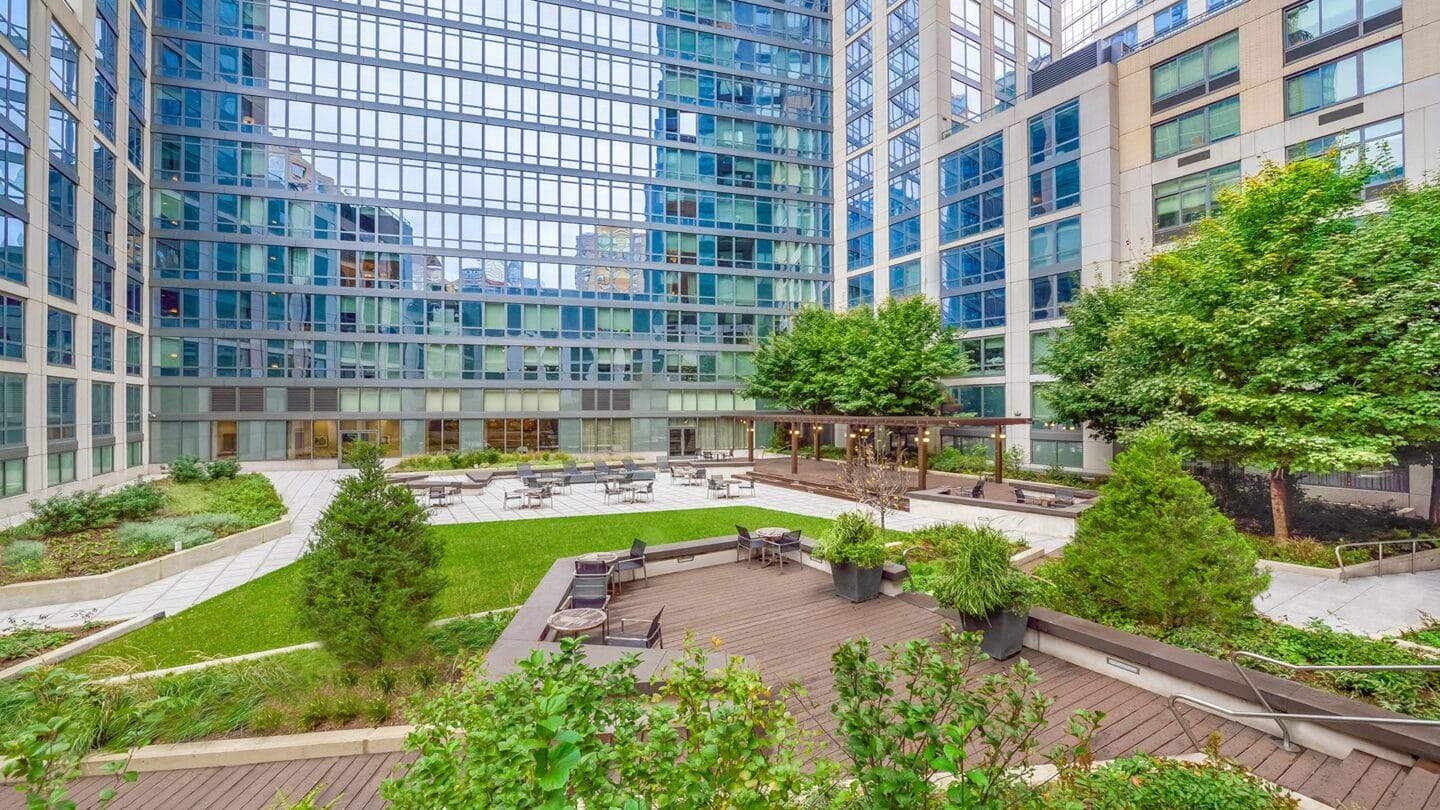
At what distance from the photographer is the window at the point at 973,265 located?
3002cm

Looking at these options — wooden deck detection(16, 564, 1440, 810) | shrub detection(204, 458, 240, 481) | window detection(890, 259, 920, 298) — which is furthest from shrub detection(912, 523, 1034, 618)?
shrub detection(204, 458, 240, 481)

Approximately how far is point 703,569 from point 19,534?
16.2 meters

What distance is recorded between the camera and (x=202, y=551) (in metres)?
13.3

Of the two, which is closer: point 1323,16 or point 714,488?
point 1323,16

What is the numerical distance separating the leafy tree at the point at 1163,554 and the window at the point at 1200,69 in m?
23.5

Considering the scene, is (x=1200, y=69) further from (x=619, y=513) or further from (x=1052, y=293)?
(x=619, y=513)

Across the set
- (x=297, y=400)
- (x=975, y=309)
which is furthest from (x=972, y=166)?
(x=297, y=400)

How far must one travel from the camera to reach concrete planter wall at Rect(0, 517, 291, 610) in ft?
35.1

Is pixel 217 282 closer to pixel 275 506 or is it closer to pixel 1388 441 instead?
pixel 275 506

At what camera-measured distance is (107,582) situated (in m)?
11.2

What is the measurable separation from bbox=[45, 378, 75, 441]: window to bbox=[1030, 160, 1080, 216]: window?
40.7 m

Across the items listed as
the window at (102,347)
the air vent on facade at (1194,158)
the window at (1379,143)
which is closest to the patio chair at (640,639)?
the window at (1379,143)

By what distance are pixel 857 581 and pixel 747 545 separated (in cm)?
306

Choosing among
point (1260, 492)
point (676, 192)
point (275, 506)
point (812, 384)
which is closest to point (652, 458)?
point (812, 384)
